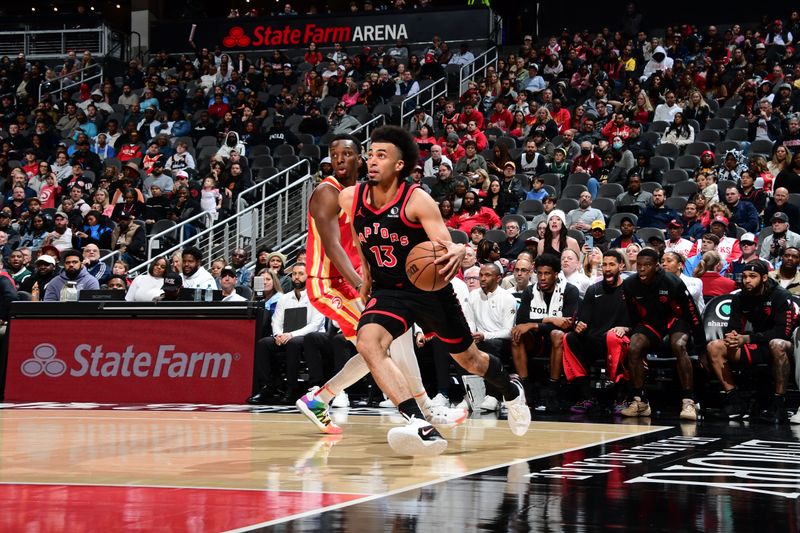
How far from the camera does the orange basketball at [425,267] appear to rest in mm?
5809

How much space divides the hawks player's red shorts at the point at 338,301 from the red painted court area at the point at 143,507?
273cm

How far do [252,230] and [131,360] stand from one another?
5325 mm

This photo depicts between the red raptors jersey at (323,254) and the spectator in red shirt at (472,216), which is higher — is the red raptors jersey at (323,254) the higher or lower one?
the lower one

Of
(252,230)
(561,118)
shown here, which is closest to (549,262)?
(252,230)

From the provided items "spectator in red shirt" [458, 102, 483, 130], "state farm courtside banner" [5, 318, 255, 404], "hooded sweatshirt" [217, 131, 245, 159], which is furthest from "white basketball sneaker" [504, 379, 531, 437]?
"hooded sweatshirt" [217, 131, 245, 159]

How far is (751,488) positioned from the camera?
188 inches

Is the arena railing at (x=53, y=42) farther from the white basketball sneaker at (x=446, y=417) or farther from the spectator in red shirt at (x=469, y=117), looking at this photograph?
the white basketball sneaker at (x=446, y=417)

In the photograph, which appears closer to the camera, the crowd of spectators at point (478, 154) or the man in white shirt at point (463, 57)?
the crowd of spectators at point (478, 154)

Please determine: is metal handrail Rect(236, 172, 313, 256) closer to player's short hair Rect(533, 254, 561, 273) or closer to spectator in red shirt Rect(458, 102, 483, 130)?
spectator in red shirt Rect(458, 102, 483, 130)

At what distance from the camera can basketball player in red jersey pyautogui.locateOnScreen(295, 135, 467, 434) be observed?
7.11 metres

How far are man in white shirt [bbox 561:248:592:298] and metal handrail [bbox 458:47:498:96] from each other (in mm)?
10780

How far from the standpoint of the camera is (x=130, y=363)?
37.5 ft

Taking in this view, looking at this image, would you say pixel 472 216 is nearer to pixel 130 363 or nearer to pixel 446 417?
pixel 130 363

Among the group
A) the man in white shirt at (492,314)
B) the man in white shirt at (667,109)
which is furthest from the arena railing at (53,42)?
the man in white shirt at (492,314)
